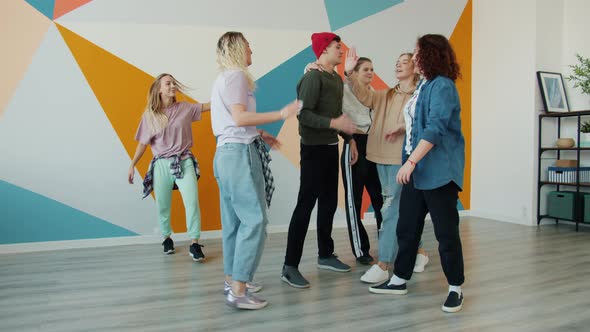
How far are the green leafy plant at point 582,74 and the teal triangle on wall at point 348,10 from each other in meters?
2.08

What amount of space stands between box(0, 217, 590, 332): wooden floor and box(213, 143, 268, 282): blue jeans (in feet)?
0.97

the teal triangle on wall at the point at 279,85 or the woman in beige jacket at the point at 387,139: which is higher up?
the teal triangle on wall at the point at 279,85

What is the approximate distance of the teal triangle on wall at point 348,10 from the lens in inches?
202

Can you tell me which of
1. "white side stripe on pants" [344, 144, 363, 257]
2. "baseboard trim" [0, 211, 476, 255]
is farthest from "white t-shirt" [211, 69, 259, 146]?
"baseboard trim" [0, 211, 476, 255]

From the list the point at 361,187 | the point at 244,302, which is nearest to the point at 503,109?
the point at 361,187

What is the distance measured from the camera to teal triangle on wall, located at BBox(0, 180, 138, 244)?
4070mm

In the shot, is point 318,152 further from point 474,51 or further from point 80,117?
point 474,51

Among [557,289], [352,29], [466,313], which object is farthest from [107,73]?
[557,289]

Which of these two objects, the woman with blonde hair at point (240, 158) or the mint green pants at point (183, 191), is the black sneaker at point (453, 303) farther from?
the mint green pants at point (183, 191)

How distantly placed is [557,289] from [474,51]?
3.72 m

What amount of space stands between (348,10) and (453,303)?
11.8ft

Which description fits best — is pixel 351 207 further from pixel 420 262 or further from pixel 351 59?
pixel 351 59

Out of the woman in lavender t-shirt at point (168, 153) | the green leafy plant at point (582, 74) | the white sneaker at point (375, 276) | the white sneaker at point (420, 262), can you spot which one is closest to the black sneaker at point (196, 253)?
the woman in lavender t-shirt at point (168, 153)

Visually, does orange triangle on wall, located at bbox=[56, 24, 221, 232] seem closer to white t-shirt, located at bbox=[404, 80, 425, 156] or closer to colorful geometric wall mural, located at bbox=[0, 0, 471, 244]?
colorful geometric wall mural, located at bbox=[0, 0, 471, 244]
